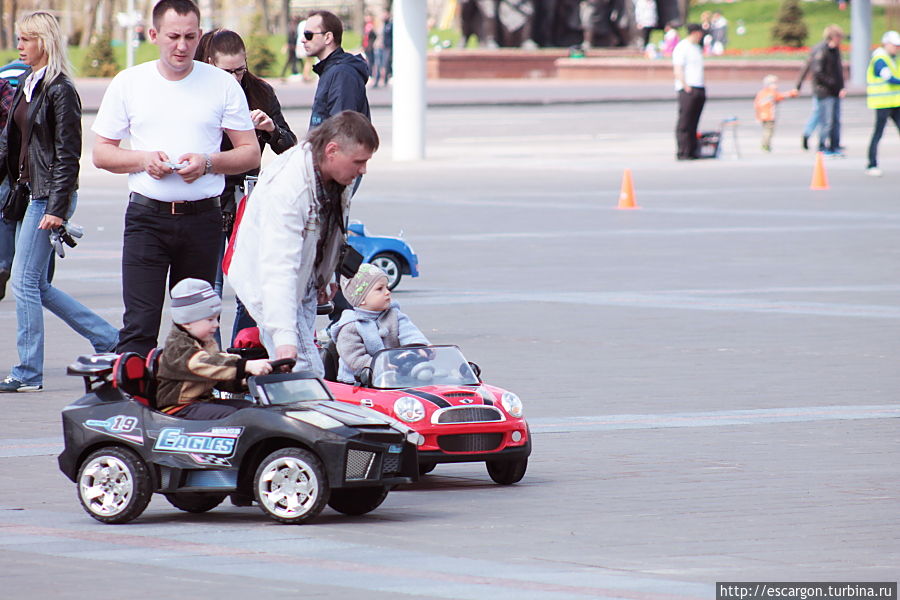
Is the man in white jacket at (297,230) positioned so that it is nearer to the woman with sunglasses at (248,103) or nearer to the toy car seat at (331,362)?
the toy car seat at (331,362)

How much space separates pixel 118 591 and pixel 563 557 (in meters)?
1.40

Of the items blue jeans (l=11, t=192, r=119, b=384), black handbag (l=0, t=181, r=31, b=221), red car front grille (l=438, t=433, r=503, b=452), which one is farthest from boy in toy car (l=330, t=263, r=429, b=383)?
black handbag (l=0, t=181, r=31, b=221)

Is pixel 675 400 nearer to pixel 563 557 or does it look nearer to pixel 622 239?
pixel 563 557

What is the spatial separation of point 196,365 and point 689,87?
21.7 m

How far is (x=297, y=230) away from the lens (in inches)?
256

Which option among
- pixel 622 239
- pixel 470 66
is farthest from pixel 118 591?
pixel 470 66

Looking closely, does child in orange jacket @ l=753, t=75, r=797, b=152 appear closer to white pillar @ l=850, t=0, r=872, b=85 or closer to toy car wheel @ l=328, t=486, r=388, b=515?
white pillar @ l=850, t=0, r=872, b=85

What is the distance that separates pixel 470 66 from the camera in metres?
59.6

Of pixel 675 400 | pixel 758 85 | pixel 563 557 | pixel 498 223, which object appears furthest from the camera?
pixel 758 85

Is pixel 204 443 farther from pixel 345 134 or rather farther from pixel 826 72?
pixel 826 72

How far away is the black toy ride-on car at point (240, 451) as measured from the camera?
20.4 feet

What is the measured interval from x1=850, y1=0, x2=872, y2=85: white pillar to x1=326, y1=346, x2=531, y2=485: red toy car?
4446cm

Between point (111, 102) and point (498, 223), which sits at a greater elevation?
point (111, 102)

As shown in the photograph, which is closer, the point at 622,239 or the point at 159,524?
the point at 159,524
